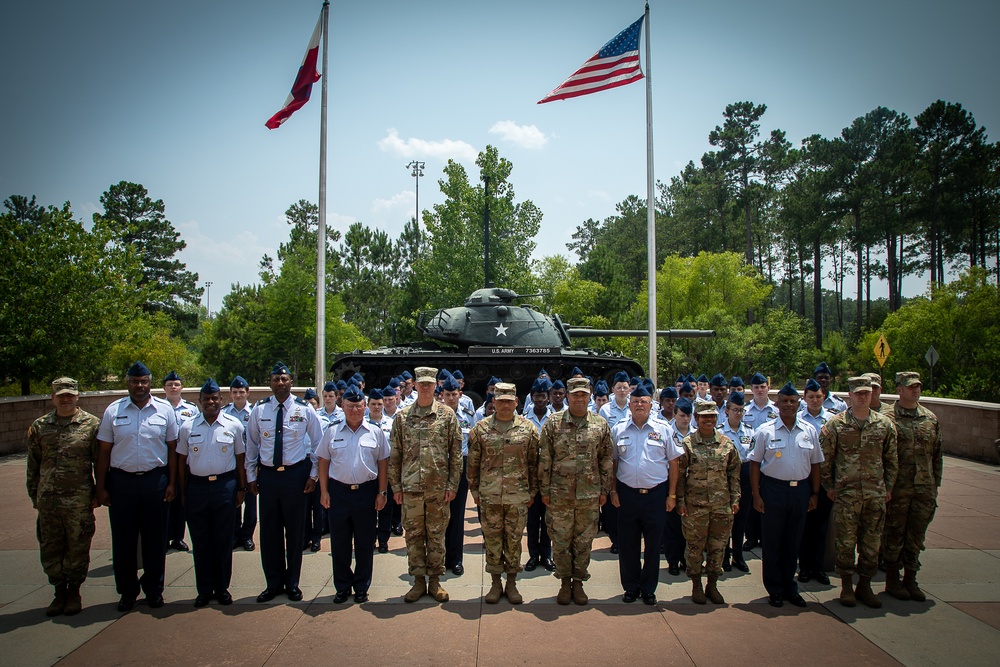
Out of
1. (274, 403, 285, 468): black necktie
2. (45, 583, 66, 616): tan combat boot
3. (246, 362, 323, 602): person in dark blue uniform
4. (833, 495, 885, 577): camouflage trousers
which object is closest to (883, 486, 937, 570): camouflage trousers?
(833, 495, 885, 577): camouflage trousers

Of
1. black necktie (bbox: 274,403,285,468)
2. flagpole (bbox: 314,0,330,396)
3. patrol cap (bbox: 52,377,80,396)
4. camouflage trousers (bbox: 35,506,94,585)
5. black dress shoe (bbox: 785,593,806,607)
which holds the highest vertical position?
flagpole (bbox: 314,0,330,396)

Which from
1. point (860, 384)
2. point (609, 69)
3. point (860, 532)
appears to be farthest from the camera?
point (609, 69)

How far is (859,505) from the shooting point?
5.10 meters

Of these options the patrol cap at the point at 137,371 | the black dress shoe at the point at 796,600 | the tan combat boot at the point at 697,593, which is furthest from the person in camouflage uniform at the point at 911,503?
the patrol cap at the point at 137,371

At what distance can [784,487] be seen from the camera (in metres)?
5.19

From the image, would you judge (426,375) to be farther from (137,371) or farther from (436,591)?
(137,371)

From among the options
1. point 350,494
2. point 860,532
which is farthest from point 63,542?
point 860,532

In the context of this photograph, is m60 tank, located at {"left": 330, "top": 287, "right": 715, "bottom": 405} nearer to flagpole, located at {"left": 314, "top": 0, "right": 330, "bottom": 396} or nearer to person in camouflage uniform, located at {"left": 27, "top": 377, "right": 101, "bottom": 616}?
flagpole, located at {"left": 314, "top": 0, "right": 330, "bottom": 396}

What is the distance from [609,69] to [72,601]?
12.6 meters

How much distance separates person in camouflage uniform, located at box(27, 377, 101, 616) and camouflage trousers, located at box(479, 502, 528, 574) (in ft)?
9.90

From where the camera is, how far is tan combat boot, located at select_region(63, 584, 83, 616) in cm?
490

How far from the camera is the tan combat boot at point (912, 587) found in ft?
17.0

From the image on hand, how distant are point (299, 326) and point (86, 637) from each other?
27041 mm

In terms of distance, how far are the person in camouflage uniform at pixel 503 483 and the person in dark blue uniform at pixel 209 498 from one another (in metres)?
1.93
